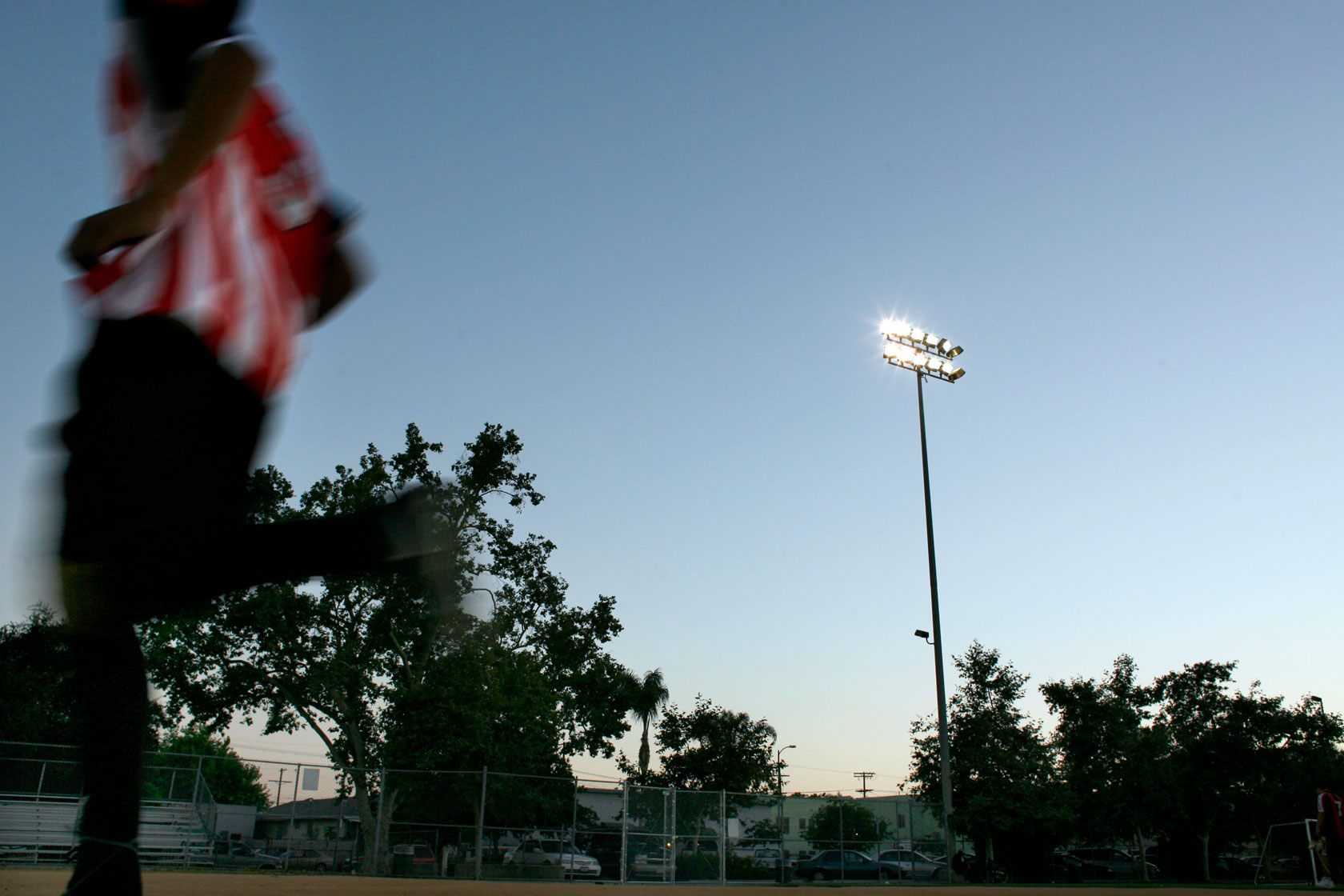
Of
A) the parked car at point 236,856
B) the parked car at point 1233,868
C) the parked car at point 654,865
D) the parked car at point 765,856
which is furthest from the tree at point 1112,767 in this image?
the parked car at point 236,856

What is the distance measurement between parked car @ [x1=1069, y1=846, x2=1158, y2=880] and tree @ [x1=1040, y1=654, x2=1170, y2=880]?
4.14 m

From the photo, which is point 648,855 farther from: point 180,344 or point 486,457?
point 180,344

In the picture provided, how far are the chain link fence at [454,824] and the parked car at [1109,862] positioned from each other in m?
22.5

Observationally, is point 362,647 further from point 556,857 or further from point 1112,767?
point 1112,767

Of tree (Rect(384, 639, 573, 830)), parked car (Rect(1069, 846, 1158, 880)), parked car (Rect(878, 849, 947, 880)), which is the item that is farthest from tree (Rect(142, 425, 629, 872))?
parked car (Rect(1069, 846, 1158, 880))

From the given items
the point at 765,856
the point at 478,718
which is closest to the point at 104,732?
the point at 765,856

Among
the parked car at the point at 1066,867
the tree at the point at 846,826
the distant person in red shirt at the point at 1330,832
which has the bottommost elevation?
the parked car at the point at 1066,867

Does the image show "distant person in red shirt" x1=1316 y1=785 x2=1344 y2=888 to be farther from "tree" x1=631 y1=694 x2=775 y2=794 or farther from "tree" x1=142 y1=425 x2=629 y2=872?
"tree" x1=631 y1=694 x2=775 y2=794

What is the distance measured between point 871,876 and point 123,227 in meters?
27.9

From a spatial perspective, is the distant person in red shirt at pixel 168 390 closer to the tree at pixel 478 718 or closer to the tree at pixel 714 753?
the tree at pixel 478 718

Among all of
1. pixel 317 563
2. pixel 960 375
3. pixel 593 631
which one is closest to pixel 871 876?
pixel 593 631

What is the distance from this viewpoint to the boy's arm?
1.65 metres

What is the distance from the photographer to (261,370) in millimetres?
1830

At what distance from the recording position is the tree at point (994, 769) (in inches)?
1035
